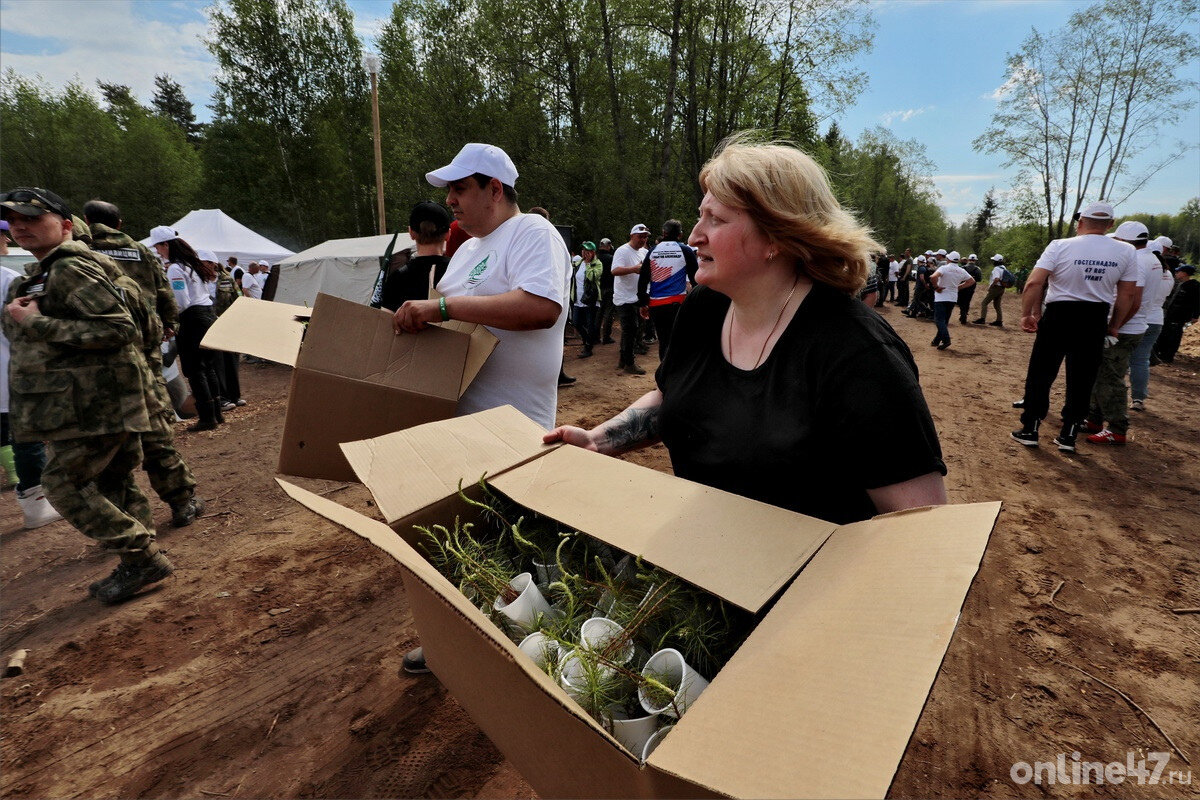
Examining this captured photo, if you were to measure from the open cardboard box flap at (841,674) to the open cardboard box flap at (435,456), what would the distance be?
2.94 feet

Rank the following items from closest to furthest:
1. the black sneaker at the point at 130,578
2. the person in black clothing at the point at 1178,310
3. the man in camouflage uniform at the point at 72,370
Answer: the man in camouflage uniform at the point at 72,370
the black sneaker at the point at 130,578
the person in black clothing at the point at 1178,310

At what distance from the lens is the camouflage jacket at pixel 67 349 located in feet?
9.38

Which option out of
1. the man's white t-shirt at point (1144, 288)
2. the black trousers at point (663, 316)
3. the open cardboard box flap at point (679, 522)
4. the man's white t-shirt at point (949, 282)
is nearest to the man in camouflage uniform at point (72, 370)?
the open cardboard box flap at point (679, 522)

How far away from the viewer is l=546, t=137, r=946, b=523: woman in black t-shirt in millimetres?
1232

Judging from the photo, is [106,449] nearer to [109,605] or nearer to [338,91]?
[109,605]

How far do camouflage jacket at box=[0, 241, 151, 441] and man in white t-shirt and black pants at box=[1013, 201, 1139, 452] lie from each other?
6.58 metres

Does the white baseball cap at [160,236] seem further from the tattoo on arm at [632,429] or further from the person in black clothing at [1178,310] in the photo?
the person in black clothing at [1178,310]

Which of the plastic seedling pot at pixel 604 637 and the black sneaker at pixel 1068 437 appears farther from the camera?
the black sneaker at pixel 1068 437

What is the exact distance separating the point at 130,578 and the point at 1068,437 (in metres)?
7.53

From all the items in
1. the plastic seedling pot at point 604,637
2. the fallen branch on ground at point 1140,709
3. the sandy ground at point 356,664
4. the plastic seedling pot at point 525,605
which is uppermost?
the plastic seedling pot at point 604,637

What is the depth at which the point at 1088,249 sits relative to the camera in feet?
15.4

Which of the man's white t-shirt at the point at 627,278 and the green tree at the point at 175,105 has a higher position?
the green tree at the point at 175,105

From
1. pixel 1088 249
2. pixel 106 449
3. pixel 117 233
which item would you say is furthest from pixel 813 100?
pixel 106 449

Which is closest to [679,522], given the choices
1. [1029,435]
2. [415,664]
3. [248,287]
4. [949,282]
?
[415,664]
